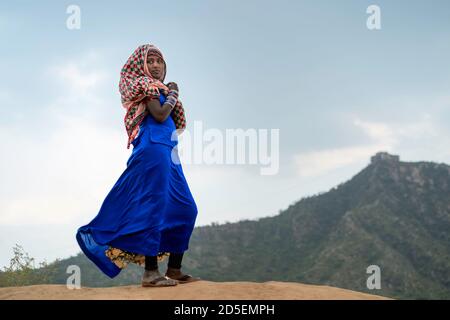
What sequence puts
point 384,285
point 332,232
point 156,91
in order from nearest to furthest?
1. point 156,91
2. point 384,285
3. point 332,232

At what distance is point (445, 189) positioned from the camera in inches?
1647

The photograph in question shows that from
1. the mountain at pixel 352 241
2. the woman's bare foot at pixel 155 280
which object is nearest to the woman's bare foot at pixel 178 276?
the woman's bare foot at pixel 155 280

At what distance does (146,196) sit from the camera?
4.25 m

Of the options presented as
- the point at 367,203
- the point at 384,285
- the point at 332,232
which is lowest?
the point at 384,285

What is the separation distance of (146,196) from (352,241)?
31.7 meters

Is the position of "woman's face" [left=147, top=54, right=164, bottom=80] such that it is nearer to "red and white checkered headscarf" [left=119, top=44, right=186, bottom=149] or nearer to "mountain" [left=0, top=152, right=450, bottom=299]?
"red and white checkered headscarf" [left=119, top=44, right=186, bottom=149]

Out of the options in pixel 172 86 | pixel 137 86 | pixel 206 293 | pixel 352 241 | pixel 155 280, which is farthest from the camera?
pixel 352 241

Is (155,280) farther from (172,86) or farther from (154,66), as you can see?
(154,66)

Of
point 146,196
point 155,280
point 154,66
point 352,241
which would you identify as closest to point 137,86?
point 154,66
